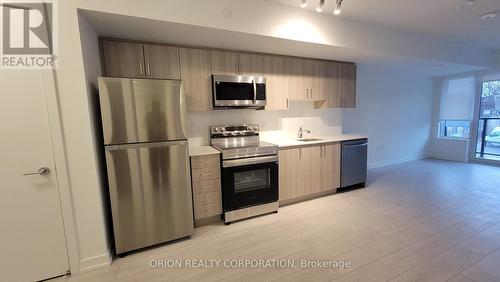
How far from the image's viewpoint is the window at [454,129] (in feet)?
17.9

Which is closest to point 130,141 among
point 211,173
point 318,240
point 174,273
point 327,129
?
point 211,173

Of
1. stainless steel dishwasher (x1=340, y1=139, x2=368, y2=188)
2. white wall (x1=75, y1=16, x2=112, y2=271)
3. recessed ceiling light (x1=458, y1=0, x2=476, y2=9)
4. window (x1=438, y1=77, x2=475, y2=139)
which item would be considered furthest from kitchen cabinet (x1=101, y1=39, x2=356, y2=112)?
window (x1=438, y1=77, x2=475, y2=139)

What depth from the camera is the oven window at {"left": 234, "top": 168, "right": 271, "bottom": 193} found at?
8.82 ft

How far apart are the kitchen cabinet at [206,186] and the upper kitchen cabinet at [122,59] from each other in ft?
4.04

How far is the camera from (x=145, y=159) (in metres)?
2.06

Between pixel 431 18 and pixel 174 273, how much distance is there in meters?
4.43

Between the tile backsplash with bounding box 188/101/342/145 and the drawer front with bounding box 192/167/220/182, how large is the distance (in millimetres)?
679

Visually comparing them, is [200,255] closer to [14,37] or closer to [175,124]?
[175,124]

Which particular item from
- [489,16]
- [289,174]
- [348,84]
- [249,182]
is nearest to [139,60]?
[249,182]

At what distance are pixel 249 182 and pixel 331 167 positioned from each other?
1490 mm

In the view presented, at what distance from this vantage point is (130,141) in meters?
1.99

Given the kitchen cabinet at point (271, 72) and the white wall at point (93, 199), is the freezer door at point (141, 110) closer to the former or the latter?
the white wall at point (93, 199)

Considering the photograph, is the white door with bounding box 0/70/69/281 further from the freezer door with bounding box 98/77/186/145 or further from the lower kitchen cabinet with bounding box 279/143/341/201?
the lower kitchen cabinet with bounding box 279/143/341/201

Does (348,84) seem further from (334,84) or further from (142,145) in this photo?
(142,145)
